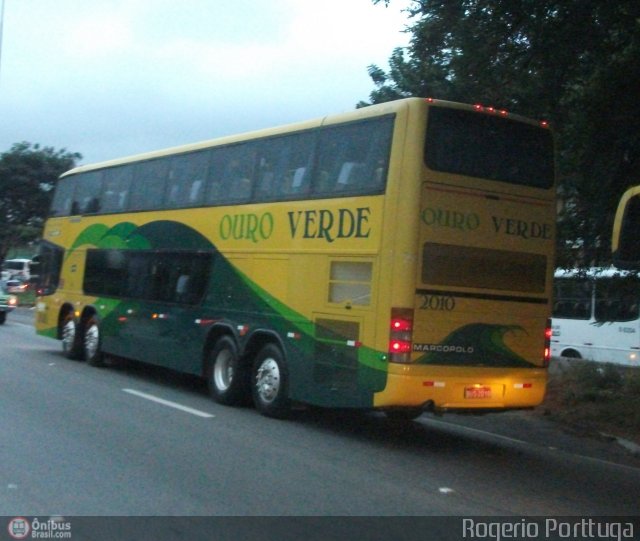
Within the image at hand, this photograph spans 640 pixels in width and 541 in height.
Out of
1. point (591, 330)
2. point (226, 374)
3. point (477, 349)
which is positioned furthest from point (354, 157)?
point (591, 330)

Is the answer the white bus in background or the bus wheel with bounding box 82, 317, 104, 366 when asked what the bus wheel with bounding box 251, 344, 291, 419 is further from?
the white bus in background

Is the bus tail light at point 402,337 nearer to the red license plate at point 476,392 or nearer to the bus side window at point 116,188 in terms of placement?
the red license plate at point 476,392

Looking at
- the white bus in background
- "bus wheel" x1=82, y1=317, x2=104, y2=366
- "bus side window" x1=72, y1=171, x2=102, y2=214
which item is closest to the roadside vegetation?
the white bus in background

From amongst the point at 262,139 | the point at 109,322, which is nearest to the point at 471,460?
the point at 262,139

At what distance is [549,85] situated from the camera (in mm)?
13250

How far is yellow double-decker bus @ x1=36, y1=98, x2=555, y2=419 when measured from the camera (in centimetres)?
1073

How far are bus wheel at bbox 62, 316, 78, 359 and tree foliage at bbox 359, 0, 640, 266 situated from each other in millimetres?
9286

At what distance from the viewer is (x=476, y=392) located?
435 inches

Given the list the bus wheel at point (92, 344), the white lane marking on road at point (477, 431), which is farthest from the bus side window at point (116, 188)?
the white lane marking on road at point (477, 431)

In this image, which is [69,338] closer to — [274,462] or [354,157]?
[354,157]

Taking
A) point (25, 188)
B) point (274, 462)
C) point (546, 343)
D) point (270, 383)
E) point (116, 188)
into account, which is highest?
point (25, 188)

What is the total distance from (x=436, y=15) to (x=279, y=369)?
5458 millimetres

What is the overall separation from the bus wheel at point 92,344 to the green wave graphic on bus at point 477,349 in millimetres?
9305

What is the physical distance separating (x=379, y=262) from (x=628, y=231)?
4407mm
